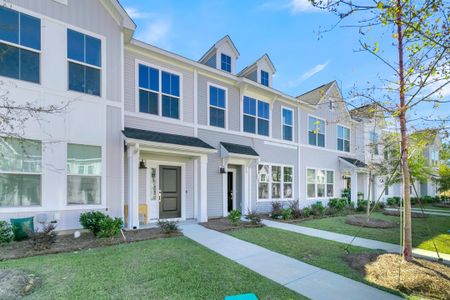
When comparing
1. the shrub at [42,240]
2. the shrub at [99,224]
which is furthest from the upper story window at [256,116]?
the shrub at [42,240]

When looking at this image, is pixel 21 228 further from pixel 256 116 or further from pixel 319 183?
pixel 319 183

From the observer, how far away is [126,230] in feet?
27.4

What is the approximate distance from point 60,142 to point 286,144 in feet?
37.5

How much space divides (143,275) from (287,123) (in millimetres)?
12604

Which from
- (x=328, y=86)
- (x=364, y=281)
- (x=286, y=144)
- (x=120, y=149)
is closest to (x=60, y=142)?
(x=120, y=149)

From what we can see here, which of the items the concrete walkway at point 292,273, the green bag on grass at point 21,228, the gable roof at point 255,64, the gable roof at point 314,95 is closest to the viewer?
the concrete walkway at point 292,273

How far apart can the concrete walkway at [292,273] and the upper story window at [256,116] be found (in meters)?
7.10

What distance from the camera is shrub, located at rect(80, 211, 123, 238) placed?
708 cm

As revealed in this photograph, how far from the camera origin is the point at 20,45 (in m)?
7.07

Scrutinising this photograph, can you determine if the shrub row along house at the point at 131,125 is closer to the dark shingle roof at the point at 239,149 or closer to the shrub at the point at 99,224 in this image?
the dark shingle roof at the point at 239,149

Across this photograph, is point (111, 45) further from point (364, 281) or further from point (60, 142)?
point (364, 281)

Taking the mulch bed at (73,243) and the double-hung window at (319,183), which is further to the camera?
the double-hung window at (319,183)

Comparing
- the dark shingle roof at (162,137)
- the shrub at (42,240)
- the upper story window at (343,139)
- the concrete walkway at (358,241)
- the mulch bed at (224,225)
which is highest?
the upper story window at (343,139)

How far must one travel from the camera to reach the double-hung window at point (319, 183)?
16.6m
